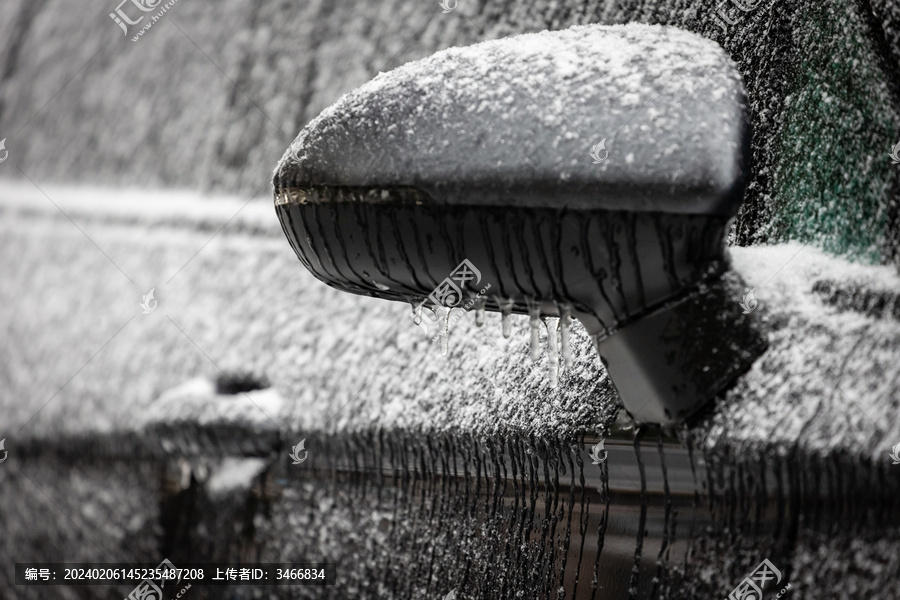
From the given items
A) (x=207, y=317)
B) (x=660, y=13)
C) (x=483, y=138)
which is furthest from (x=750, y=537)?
(x=207, y=317)

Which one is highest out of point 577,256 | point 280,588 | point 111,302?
point 577,256

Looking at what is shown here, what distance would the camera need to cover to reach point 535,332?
99cm

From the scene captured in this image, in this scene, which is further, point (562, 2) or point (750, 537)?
point (562, 2)

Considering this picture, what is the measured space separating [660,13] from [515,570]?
643 mm

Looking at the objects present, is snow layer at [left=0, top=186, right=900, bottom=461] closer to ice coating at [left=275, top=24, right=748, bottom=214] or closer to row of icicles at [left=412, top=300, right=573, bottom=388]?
row of icicles at [left=412, top=300, right=573, bottom=388]

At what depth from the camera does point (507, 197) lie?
30.8 inches

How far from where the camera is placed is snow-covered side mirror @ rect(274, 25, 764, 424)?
74 centimetres

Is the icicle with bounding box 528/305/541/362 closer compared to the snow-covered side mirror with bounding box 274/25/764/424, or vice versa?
the snow-covered side mirror with bounding box 274/25/764/424

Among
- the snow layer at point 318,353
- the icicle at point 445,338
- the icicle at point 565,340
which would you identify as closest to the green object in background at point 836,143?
the snow layer at point 318,353

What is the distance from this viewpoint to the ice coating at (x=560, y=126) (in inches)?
29.0

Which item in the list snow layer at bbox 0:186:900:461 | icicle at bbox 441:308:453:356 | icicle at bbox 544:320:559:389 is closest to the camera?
snow layer at bbox 0:186:900:461

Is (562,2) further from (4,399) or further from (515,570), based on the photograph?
(4,399)

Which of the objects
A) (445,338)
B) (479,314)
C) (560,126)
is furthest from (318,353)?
(560,126)

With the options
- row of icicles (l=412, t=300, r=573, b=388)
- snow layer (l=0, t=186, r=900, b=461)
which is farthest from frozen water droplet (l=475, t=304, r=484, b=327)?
snow layer (l=0, t=186, r=900, b=461)
